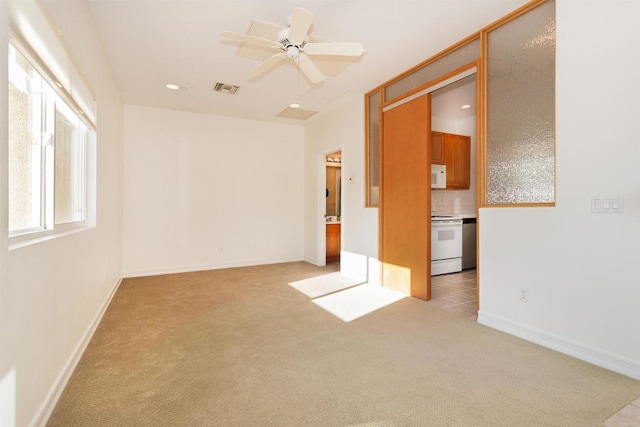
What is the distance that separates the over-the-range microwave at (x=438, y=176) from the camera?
5.29 meters

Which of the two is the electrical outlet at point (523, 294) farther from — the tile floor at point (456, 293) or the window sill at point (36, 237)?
the window sill at point (36, 237)

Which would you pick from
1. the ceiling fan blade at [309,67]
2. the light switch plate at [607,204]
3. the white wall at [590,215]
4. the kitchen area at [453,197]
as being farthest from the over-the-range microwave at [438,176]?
the light switch plate at [607,204]

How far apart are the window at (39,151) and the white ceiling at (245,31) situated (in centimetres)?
109

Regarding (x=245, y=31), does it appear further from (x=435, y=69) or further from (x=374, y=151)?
(x=374, y=151)

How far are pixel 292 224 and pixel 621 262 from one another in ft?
16.1

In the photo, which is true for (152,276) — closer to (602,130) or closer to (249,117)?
(249,117)

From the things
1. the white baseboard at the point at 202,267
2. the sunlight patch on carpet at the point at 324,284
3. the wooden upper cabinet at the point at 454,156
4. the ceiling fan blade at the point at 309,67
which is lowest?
the sunlight patch on carpet at the point at 324,284

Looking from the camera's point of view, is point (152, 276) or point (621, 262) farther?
point (152, 276)

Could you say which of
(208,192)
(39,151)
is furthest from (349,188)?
(39,151)

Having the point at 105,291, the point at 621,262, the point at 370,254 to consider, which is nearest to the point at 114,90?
the point at 105,291

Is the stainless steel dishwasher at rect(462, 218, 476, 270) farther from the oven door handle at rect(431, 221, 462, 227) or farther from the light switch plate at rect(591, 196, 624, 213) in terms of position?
the light switch plate at rect(591, 196, 624, 213)

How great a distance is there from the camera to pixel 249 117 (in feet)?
18.8

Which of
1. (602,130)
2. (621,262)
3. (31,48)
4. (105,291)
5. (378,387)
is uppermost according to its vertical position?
(31,48)

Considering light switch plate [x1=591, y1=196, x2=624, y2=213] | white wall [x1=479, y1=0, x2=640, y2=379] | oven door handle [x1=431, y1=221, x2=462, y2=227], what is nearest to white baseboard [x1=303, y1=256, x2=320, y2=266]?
oven door handle [x1=431, y1=221, x2=462, y2=227]
